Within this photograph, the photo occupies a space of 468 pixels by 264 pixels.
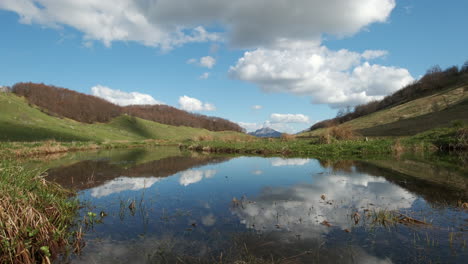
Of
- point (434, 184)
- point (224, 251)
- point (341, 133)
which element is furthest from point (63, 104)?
point (434, 184)

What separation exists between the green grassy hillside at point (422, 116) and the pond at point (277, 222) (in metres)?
28.5

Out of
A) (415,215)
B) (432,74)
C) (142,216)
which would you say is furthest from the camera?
(432,74)

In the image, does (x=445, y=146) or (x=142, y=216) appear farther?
(x=445, y=146)

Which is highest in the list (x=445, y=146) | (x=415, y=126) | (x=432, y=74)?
(x=432, y=74)

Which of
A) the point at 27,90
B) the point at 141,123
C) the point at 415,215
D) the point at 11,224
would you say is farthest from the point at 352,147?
the point at 27,90

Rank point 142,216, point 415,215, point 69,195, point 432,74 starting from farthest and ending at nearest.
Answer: point 432,74 → point 69,195 → point 142,216 → point 415,215

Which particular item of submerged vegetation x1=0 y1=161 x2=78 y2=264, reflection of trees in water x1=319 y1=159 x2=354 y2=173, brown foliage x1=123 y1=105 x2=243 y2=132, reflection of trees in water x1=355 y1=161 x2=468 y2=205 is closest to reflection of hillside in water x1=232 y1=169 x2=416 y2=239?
reflection of trees in water x1=355 y1=161 x2=468 y2=205

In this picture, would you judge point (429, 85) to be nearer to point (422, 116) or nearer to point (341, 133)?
point (422, 116)

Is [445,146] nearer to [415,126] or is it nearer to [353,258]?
[415,126]

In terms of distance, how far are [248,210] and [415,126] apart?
43.9 metres

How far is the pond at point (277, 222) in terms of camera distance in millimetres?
4117

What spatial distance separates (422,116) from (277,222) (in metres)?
53.9

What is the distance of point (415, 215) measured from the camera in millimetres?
5824

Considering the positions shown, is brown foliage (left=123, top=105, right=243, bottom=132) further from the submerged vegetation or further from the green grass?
the submerged vegetation
